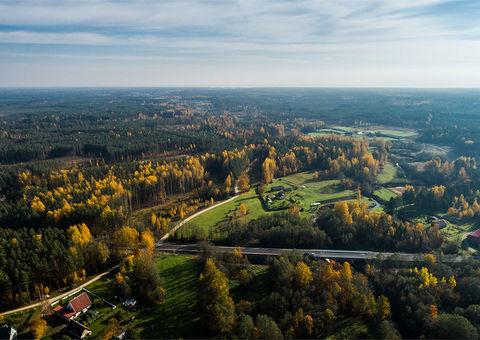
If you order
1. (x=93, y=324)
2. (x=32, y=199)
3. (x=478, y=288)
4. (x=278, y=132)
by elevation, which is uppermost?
(x=278, y=132)

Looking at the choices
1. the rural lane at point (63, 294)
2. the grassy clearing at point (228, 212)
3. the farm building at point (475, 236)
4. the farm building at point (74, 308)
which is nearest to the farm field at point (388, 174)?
the farm building at point (475, 236)

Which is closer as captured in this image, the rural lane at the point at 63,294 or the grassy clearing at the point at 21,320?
the grassy clearing at the point at 21,320

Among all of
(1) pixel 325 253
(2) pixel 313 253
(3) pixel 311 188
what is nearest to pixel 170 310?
(2) pixel 313 253

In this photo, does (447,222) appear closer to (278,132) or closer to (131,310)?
(131,310)

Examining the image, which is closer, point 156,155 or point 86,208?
point 86,208

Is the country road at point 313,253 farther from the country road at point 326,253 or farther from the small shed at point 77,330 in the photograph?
the small shed at point 77,330

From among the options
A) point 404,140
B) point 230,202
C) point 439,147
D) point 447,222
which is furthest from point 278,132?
point 447,222
